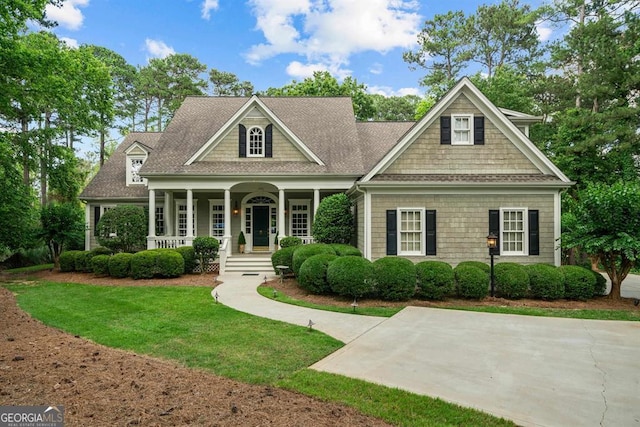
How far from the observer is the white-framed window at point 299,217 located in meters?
17.9

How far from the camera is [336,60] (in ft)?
100

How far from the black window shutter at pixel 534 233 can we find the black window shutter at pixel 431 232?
326 cm

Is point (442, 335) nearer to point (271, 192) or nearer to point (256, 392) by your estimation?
point (256, 392)

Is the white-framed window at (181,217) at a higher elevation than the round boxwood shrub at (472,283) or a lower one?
higher

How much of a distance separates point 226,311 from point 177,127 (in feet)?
44.9

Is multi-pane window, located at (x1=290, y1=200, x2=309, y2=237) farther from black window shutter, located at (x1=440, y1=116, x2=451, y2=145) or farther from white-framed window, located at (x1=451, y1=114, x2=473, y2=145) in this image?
white-framed window, located at (x1=451, y1=114, x2=473, y2=145)

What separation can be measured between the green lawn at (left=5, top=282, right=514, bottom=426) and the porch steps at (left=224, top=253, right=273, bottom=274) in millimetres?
3657

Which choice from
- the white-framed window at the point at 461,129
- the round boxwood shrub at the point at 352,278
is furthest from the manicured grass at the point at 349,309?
the white-framed window at the point at 461,129

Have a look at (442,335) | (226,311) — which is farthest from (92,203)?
(442,335)

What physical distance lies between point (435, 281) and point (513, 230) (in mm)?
4529

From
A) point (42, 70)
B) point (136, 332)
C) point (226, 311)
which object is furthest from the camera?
point (42, 70)

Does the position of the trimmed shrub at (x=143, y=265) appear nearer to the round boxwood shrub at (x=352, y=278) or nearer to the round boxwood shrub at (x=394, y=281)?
the round boxwood shrub at (x=352, y=278)

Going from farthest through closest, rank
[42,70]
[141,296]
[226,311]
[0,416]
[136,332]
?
[42,70], [141,296], [226,311], [136,332], [0,416]

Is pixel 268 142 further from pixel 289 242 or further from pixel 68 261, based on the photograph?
pixel 68 261
